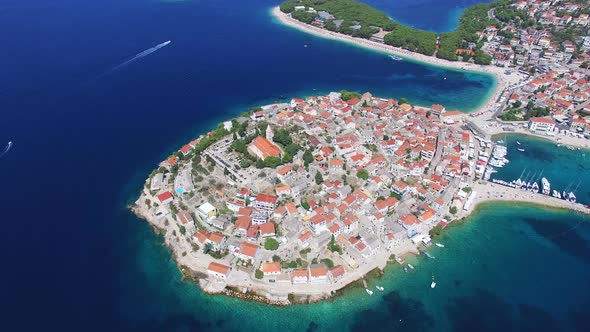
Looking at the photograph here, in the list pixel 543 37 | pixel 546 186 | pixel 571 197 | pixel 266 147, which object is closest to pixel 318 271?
pixel 266 147

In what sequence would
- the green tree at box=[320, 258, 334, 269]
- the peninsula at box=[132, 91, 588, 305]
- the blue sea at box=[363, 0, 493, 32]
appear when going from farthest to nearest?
the blue sea at box=[363, 0, 493, 32] < the peninsula at box=[132, 91, 588, 305] < the green tree at box=[320, 258, 334, 269]

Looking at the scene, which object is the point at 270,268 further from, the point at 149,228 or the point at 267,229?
the point at 149,228

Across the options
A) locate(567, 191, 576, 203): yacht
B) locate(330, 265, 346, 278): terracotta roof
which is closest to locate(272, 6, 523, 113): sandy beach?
locate(567, 191, 576, 203): yacht

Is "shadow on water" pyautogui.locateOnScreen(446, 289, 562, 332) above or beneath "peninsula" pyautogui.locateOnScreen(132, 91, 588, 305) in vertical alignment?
beneath

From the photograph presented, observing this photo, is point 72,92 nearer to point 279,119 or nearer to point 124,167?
point 124,167

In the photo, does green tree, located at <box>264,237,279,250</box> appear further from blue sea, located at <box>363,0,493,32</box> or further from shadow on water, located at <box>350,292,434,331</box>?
blue sea, located at <box>363,0,493,32</box>

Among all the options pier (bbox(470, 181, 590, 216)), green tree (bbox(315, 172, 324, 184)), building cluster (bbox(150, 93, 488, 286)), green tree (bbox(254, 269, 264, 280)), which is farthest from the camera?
green tree (bbox(315, 172, 324, 184))

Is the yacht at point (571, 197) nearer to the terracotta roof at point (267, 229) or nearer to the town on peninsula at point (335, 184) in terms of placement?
the town on peninsula at point (335, 184)

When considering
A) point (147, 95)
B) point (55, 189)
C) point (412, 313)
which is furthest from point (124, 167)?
point (412, 313)
